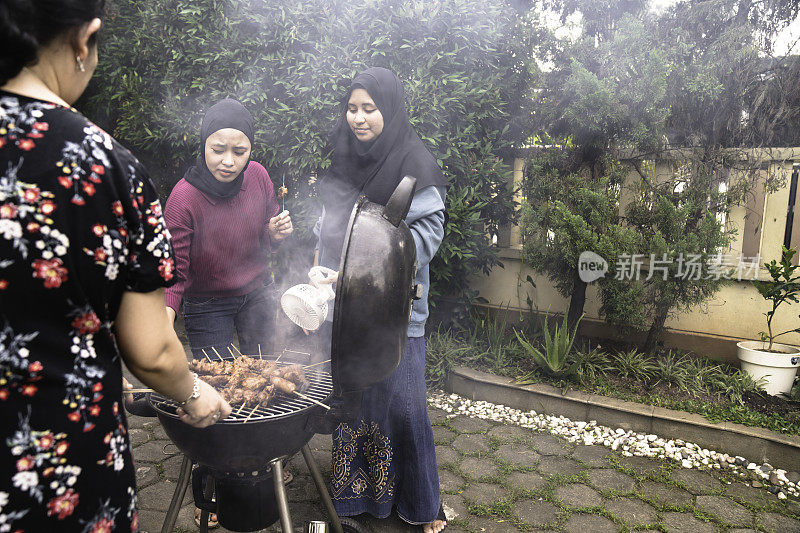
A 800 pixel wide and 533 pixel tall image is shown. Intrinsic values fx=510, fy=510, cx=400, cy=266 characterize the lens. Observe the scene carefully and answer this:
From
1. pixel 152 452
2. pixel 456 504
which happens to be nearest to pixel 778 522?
pixel 456 504

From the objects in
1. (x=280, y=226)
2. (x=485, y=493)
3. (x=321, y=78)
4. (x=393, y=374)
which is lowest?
(x=485, y=493)

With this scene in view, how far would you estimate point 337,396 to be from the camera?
2.25 metres

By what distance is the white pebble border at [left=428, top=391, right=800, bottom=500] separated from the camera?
368 cm

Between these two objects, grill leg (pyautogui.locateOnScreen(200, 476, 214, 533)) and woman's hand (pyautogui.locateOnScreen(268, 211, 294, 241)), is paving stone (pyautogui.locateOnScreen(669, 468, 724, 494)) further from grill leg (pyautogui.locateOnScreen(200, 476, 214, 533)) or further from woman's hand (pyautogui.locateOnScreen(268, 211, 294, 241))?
woman's hand (pyautogui.locateOnScreen(268, 211, 294, 241))

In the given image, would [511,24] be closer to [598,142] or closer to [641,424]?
[598,142]

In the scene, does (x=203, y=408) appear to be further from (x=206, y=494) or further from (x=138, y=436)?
(x=138, y=436)

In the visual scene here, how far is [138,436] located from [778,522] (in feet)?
15.6

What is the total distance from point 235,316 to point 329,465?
4.88 ft

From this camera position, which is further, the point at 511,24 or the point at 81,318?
the point at 511,24

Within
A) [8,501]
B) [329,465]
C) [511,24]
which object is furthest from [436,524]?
[511,24]

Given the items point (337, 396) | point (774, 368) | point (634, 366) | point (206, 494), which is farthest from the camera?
point (634, 366)

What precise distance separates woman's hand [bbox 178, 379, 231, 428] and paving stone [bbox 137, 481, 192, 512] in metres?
2.16

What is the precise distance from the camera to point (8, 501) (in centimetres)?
110

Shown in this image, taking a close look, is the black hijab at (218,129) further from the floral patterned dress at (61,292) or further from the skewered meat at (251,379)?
the floral patterned dress at (61,292)
